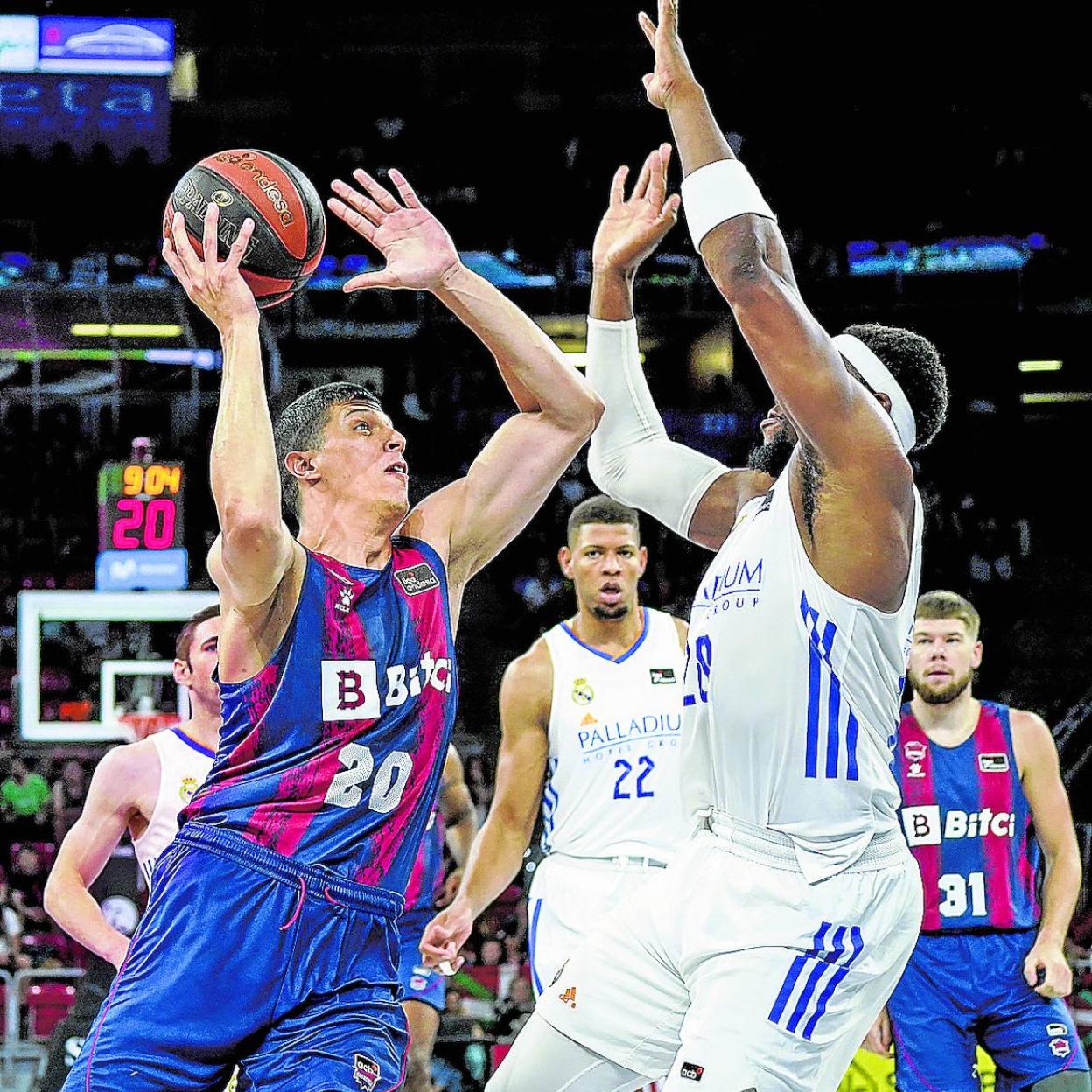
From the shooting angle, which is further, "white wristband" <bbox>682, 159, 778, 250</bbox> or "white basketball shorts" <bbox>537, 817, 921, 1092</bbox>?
"white wristband" <bbox>682, 159, 778, 250</bbox>

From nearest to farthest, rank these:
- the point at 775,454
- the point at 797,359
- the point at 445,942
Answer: the point at 797,359 → the point at 775,454 → the point at 445,942

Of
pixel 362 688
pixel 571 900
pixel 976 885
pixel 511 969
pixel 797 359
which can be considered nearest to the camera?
pixel 797 359

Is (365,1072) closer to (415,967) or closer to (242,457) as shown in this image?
(242,457)

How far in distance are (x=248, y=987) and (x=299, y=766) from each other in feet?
1.35

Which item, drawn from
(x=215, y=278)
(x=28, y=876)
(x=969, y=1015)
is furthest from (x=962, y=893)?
(x=28, y=876)

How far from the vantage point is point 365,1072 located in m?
2.74

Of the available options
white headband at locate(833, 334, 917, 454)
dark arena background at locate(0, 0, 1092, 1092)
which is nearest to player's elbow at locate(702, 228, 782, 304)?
white headband at locate(833, 334, 917, 454)

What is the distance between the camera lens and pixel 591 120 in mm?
16375

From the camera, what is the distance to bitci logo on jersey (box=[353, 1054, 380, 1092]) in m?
2.71

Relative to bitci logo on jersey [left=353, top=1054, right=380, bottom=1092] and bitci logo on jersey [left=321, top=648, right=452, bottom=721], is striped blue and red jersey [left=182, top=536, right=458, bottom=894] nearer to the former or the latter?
bitci logo on jersey [left=321, top=648, right=452, bottom=721]

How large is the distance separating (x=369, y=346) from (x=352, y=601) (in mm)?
12375

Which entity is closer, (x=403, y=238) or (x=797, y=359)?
(x=797, y=359)

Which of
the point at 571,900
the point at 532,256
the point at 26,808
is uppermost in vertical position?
the point at 532,256

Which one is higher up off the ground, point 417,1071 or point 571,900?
point 571,900
